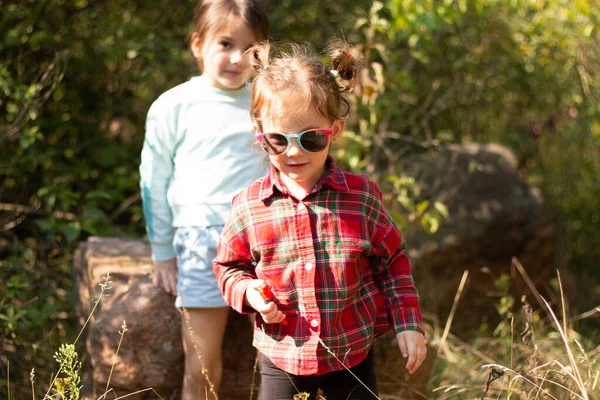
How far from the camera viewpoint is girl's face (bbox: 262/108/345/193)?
2309 mm

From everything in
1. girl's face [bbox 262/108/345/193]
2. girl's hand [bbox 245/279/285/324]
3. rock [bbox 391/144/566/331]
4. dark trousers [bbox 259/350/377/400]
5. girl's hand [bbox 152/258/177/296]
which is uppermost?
girl's face [bbox 262/108/345/193]

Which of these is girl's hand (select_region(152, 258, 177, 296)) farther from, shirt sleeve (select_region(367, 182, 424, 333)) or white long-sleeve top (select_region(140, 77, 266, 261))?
shirt sleeve (select_region(367, 182, 424, 333))

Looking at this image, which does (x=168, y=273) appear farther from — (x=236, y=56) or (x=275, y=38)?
(x=275, y=38)

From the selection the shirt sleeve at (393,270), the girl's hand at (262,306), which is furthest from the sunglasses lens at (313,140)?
the girl's hand at (262,306)

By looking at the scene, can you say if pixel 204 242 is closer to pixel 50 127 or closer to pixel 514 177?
pixel 50 127

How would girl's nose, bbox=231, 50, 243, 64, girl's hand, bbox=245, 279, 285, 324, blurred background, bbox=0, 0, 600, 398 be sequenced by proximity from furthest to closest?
blurred background, bbox=0, 0, 600, 398 → girl's nose, bbox=231, 50, 243, 64 → girl's hand, bbox=245, 279, 285, 324

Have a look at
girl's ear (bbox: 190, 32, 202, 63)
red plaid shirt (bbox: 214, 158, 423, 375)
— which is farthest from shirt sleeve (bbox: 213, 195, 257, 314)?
girl's ear (bbox: 190, 32, 202, 63)

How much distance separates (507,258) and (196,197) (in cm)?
288

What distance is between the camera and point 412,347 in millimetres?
2396

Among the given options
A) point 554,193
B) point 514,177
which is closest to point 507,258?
point 514,177

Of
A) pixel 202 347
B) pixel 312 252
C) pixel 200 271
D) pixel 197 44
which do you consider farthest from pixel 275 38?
pixel 312 252

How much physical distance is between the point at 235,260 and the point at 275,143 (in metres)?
0.42

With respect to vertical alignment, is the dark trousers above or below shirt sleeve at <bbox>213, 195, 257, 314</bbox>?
below

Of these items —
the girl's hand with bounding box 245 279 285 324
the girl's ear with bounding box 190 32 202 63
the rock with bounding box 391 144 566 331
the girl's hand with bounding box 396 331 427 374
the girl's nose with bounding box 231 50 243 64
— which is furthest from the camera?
the rock with bounding box 391 144 566 331
